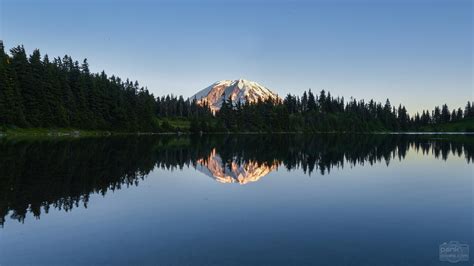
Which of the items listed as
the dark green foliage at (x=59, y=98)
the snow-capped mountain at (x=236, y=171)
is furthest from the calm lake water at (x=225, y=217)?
the dark green foliage at (x=59, y=98)

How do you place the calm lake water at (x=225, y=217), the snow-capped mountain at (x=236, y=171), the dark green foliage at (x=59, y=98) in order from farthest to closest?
the dark green foliage at (x=59, y=98) → the snow-capped mountain at (x=236, y=171) → the calm lake water at (x=225, y=217)

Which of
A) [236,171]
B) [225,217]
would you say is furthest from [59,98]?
[225,217]

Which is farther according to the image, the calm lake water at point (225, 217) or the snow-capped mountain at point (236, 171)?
the snow-capped mountain at point (236, 171)

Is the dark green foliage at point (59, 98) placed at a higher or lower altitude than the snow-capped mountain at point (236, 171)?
higher

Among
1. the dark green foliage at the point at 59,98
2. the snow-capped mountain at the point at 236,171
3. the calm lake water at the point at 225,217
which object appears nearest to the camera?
the calm lake water at the point at 225,217

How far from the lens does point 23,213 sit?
17781 millimetres

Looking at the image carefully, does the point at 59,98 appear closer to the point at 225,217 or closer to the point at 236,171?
the point at 236,171

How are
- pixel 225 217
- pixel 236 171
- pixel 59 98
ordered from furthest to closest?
1. pixel 59 98
2. pixel 236 171
3. pixel 225 217

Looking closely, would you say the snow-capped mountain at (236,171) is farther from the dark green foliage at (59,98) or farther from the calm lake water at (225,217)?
the dark green foliage at (59,98)

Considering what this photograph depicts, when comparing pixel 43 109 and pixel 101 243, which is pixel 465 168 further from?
pixel 43 109

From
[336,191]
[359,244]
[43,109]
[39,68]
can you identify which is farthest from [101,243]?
[39,68]

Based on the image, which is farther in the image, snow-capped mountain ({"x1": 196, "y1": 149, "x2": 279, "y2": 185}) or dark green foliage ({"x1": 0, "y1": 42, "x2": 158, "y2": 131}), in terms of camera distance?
dark green foliage ({"x1": 0, "y1": 42, "x2": 158, "y2": 131})

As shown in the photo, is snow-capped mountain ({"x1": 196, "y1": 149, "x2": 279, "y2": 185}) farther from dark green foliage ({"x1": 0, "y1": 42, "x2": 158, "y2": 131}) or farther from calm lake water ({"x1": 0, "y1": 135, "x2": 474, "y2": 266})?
dark green foliage ({"x1": 0, "y1": 42, "x2": 158, "y2": 131})

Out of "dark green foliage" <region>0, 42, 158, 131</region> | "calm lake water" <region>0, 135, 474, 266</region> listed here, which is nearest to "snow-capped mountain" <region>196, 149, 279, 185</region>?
"calm lake water" <region>0, 135, 474, 266</region>
